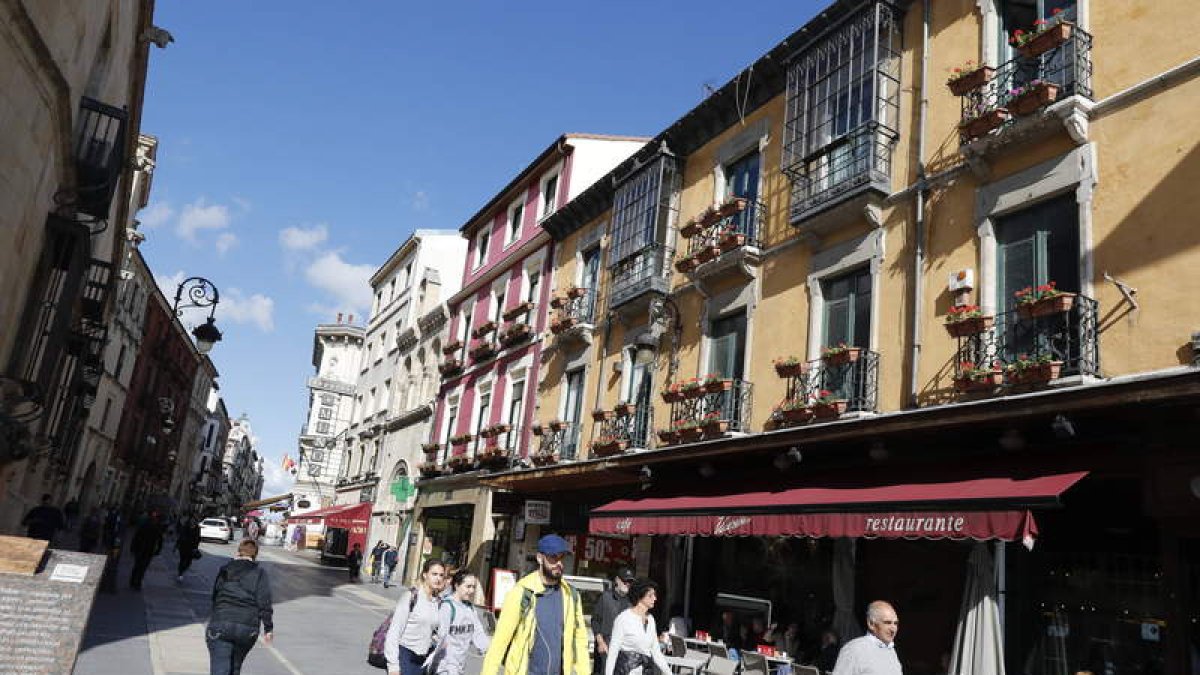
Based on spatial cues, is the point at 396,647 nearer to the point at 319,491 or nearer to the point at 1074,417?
the point at 1074,417

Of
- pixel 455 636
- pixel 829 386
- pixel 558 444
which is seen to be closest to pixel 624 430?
pixel 558 444

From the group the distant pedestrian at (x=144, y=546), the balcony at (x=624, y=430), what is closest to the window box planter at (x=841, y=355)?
the balcony at (x=624, y=430)

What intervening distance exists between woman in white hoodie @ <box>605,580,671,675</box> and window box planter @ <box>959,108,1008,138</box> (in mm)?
7542

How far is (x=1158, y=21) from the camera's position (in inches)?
379

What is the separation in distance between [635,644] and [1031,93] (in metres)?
8.14

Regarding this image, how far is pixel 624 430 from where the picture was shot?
18.3m

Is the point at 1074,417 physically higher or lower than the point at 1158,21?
lower

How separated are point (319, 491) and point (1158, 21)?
55.5 meters

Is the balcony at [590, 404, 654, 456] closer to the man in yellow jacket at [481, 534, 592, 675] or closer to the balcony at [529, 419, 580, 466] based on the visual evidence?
the balcony at [529, 419, 580, 466]

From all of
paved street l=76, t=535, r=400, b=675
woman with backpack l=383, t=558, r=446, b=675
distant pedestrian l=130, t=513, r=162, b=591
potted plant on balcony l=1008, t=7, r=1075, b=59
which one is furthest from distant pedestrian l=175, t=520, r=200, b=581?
potted plant on balcony l=1008, t=7, r=1075, b=59

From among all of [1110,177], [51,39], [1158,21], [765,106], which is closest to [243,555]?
[51,39]

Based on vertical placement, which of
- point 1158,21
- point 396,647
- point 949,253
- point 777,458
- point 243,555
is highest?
point 1158,21

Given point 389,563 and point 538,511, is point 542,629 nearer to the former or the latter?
point 538,511

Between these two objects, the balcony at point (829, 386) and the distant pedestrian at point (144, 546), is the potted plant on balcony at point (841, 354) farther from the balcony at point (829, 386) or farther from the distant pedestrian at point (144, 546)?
the distant pedestrian at point (144, 546)
